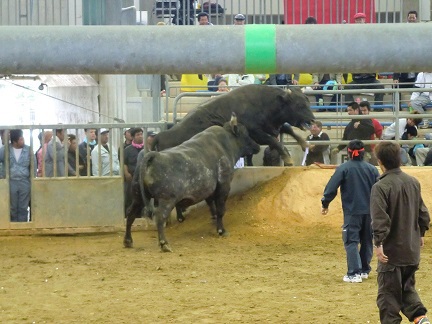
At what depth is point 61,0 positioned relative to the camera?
63.9 feet

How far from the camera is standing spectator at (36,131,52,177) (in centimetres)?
1608

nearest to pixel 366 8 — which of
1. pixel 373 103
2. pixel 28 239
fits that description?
pixel 373 103

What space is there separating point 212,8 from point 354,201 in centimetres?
1040

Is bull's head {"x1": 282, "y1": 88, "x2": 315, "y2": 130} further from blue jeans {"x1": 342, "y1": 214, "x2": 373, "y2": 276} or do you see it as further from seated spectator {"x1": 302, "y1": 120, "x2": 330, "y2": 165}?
blue jeans {"x1": 342, "y1": 214, "x2": 373, "y2": 276}

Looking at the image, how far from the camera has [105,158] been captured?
16.3 metres

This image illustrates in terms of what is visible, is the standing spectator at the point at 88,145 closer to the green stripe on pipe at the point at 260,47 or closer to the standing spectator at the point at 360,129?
the standing spectator at the point at 360,129

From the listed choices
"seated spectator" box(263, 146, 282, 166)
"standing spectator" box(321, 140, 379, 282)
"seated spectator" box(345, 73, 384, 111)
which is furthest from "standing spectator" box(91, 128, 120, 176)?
"standing spectator" box(321, 140, 379, 282)

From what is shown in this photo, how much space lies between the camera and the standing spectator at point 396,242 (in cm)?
757

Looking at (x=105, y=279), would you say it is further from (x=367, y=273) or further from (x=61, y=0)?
(x=61, y=0)

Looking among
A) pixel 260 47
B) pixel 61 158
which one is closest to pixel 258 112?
pixel 61 158

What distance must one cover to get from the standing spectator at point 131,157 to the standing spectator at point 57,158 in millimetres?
925

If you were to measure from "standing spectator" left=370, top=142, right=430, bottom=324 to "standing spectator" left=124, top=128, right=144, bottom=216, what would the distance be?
29.3ft

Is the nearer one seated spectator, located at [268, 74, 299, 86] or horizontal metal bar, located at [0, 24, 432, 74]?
horizontal metal bar, located at [0, 24, 432, 74]

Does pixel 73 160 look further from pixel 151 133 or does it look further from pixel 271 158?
pixel 271 158
